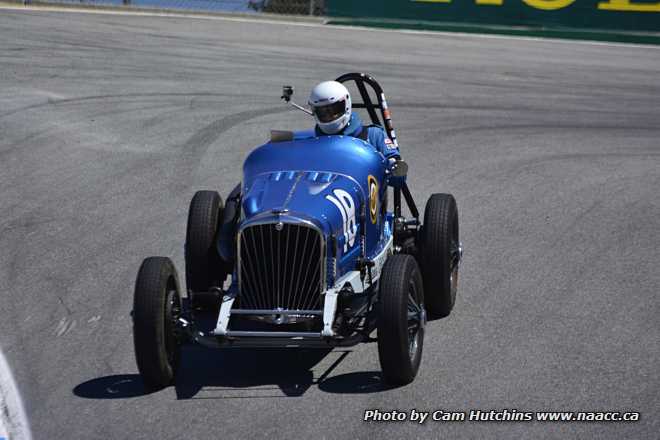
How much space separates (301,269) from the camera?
7.50 meters

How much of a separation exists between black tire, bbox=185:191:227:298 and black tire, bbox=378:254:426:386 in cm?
147

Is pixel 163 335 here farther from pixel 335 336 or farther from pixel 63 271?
pixel 63 271

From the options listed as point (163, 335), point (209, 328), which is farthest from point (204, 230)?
point (163, 335)

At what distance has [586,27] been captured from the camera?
81.2 feet

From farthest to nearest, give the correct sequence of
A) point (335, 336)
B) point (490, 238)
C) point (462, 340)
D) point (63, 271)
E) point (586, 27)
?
1. point (586, 27)
2. point (490, 238)
3. point (63, 271)
4. point (462, 340)
5. point (335, 336)

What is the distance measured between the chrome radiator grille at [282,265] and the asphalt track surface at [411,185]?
0.53m

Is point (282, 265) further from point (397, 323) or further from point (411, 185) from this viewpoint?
point (411, 185)

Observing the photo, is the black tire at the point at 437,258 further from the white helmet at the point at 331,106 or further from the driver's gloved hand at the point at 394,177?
the white helmet at the point at 331,106

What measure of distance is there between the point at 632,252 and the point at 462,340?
9.23ft

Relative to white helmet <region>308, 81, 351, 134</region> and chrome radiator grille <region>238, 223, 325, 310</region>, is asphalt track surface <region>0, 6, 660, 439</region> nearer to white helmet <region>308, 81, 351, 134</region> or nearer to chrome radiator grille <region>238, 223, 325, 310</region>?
chrome radiator grille <region>238, 223, 325, 310</region>

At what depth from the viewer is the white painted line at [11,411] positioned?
265 inches

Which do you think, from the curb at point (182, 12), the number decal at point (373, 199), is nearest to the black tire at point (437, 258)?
the number decal at point (373, 199)

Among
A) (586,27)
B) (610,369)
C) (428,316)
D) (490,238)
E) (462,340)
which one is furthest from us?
(586,27)

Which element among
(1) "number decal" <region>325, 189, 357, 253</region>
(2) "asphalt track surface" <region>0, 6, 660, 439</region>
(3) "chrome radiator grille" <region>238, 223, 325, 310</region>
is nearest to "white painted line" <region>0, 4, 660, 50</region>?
(2) "asphalt track surface" <region>0, 6, 660, 439</region>
